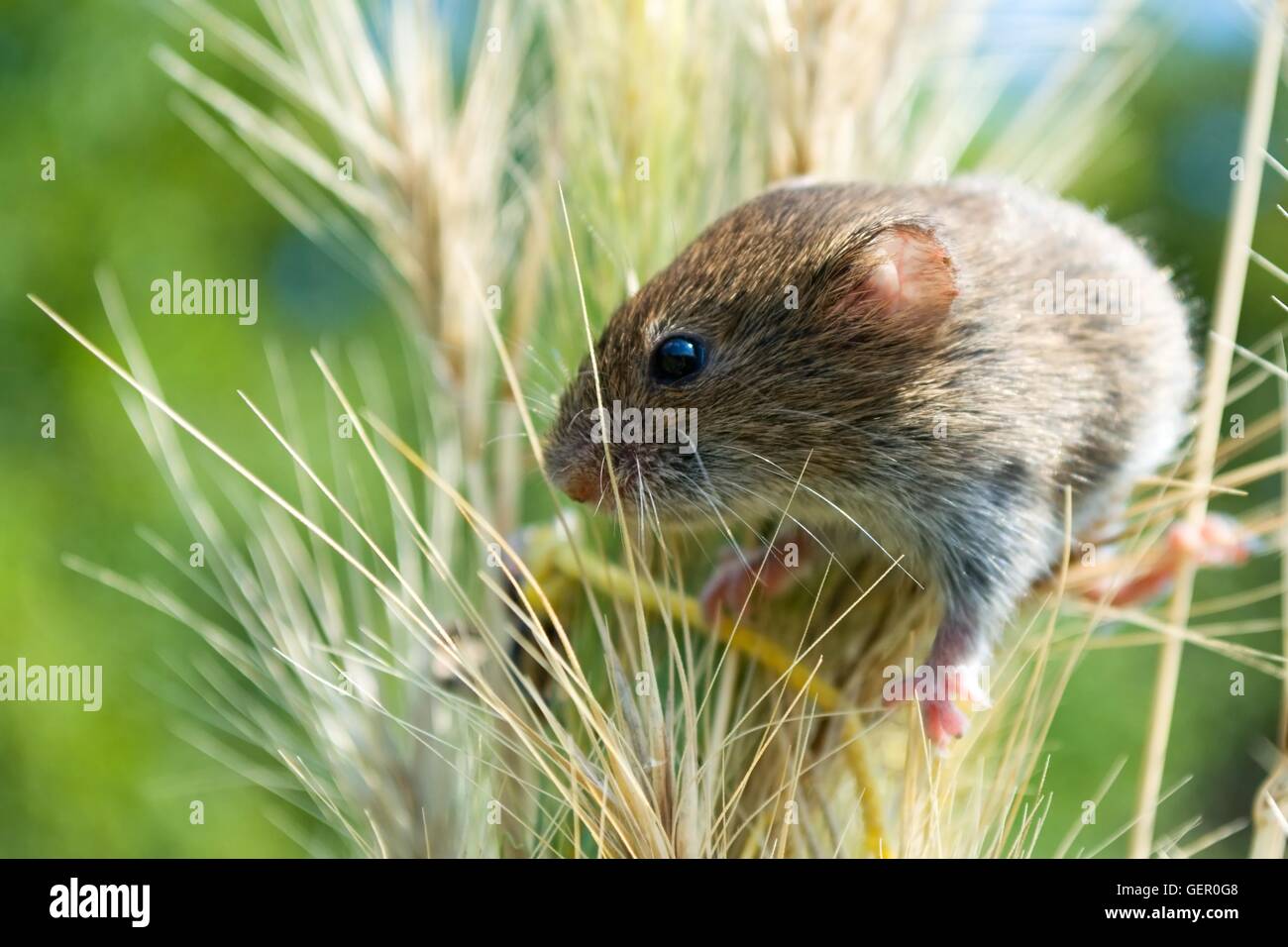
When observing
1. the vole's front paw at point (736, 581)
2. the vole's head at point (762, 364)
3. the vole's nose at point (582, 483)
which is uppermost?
the vole's head at point (762, 364)

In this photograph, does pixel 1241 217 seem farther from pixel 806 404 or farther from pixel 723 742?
pixel 723 742

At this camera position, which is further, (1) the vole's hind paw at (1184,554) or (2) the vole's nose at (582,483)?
(1) the vole's hind paw at (1184,554)

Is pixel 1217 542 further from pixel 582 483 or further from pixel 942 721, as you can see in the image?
pixel 582 483

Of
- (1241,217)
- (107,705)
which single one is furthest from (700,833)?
(107,705)

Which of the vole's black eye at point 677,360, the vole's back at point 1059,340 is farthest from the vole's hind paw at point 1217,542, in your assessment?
the vole's black eye at point 677,360

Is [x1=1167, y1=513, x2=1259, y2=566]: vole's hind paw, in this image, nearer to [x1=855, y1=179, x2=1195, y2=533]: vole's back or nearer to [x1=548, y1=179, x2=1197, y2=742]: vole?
[x1=855, y1=179, x2=1195, y2=533]: vole's back

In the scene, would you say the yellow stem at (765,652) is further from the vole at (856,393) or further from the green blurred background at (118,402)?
the green blurred background at (118,402)

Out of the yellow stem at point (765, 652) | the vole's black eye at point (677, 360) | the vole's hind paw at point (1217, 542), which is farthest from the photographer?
the vole's hind paw at point (1217, 542)
